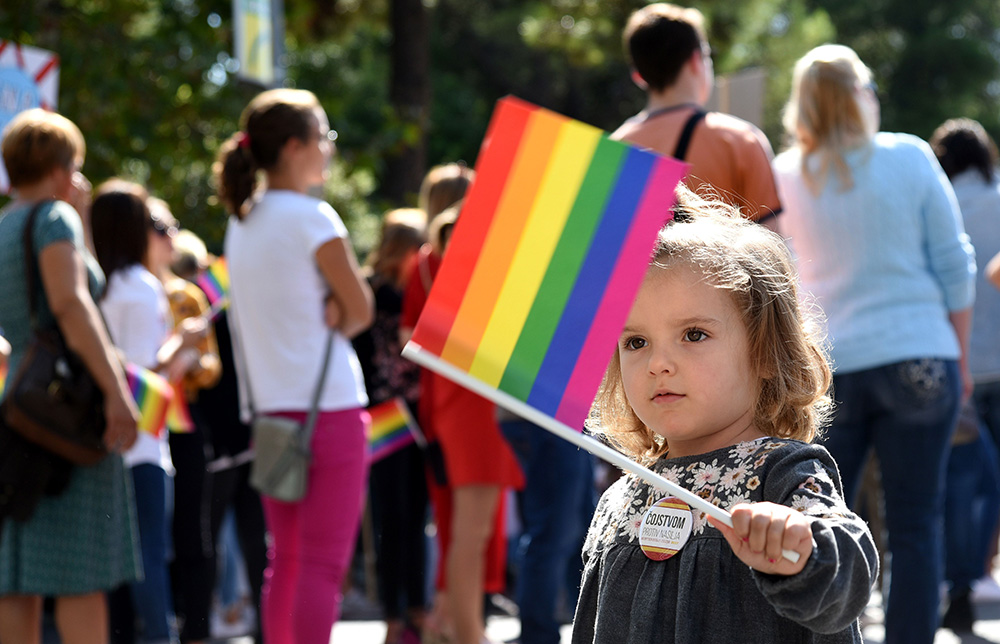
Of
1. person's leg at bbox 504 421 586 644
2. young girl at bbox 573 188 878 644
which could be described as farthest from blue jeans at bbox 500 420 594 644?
young girl at bbox 573 188 878 644

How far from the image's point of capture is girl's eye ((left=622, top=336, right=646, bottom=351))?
6.24 ft

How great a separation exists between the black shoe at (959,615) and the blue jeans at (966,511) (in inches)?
1.3

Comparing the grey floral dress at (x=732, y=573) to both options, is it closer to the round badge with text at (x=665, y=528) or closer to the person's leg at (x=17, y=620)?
the round badge with text at (x=665, y=528)

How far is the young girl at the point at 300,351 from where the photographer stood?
388 cm

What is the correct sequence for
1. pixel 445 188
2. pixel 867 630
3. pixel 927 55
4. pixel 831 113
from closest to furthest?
pixel 831 113 → pixel 445 188 → pixel 867 630 → pixel 927 55

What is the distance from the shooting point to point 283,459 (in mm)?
3809

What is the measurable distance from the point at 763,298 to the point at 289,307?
229 cm

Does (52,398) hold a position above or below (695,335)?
below

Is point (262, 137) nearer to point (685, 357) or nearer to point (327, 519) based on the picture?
point (327, 519)

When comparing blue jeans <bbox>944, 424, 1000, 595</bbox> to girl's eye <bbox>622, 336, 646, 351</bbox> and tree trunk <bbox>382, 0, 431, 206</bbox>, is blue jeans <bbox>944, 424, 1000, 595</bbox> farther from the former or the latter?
tree trunk <bbox>382, 0, 431, 206</bbox>

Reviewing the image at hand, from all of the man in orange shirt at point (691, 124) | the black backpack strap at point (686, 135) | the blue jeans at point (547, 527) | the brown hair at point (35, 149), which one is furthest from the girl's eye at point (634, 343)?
the brown hair at point (35, 149)

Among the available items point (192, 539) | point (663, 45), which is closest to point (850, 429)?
point (663, 45)

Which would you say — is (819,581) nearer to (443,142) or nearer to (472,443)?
(472,443)

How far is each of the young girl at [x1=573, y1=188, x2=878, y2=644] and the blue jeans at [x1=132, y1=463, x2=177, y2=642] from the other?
293 cm
